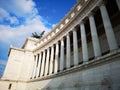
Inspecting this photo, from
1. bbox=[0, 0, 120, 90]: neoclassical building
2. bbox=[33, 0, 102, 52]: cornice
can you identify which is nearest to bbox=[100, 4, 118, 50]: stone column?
bbox=[0, 0, 120, 90]: neoclassical building

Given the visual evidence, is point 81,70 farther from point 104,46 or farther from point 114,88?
point 104,46

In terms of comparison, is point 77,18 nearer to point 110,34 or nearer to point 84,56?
point 84,56

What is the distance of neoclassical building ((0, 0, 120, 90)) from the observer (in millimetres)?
10898

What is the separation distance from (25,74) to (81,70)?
75.0ft

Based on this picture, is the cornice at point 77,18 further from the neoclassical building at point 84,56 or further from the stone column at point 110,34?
the stone column at point 110,34

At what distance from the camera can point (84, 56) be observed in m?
14.9

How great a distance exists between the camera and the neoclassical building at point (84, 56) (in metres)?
10.9

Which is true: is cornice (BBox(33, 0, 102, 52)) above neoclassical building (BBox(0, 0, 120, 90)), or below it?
above

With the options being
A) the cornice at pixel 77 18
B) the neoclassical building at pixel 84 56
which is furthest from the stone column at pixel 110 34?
the cornice at pixel 77 18

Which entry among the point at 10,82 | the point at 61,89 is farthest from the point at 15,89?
the point at 61,89

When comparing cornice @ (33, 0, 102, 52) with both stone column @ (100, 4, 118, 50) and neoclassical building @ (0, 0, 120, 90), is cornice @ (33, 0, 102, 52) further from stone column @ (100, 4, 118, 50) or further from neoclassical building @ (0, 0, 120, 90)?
stone column @ (100, 4, 118, 50)

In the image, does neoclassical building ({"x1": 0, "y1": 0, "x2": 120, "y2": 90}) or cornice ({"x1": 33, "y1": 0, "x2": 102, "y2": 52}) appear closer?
neoclassical building ({"x1": 0, "y1": 0, "x2": 120, "y2": 90})

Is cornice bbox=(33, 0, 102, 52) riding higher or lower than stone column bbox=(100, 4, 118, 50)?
higher

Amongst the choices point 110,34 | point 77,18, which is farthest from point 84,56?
point 77,18
